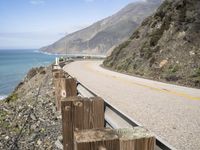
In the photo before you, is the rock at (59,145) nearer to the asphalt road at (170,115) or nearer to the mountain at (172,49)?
the asphalt road at (170,115)

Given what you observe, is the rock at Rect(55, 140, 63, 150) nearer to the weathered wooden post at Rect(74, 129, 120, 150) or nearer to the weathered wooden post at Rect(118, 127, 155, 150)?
the weathered wooden post at Rect(118, 127, 155, 150)

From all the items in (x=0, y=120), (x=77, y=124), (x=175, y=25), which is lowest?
(x=0, y=120)

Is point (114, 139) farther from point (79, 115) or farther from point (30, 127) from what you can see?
point (30, 127)

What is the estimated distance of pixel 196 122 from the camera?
7785 millimetres

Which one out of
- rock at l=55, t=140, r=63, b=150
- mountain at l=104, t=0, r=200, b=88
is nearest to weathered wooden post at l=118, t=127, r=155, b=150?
rock at l=55, t=140, r=63, b=150

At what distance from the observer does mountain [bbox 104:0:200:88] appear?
21353 mm

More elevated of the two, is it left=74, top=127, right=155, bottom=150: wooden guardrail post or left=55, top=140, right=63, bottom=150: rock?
left=74, top=127, right=155, bottom=150: wooden guardrail post

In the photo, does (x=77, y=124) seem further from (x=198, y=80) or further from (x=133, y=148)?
(x=198, y=80)

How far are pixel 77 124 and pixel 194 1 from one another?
27.5 metres

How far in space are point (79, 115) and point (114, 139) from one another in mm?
1540

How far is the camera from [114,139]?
8.06ft

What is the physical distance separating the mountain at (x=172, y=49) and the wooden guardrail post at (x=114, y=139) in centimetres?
1527

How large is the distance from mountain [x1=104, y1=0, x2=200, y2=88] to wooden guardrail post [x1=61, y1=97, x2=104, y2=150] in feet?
46.0

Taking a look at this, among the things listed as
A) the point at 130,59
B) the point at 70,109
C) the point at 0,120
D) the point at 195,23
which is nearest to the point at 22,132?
the point at 0,120
